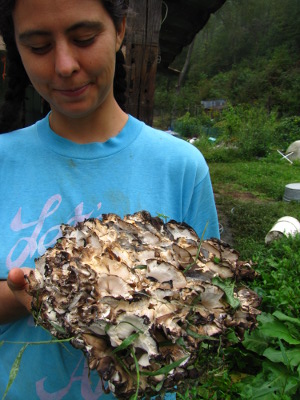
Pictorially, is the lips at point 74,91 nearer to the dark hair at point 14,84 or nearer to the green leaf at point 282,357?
the dark hair at point 14,84

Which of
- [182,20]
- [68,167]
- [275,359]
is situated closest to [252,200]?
[182,20]

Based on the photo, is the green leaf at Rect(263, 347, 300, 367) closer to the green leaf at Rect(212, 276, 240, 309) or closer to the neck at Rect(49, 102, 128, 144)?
the green leaf at Rect(212, 276, 240, 309)

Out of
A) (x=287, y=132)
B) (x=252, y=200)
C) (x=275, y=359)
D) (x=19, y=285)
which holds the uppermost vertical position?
(x=19, y=285)

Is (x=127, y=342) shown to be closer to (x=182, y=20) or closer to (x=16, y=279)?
(x=16, y=279)

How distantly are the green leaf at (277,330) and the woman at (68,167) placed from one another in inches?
60.2

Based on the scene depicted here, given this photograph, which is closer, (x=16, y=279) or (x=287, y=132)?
(x=16, y=279)

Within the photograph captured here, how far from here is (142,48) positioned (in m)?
3.11

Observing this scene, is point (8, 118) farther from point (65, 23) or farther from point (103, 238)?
point (103, 238)

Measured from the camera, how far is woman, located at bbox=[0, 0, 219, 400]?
1.26 metres

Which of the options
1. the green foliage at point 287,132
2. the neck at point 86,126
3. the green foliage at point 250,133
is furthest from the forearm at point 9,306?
the green foliage at point 287,132

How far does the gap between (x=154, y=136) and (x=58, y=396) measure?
105 centimetres

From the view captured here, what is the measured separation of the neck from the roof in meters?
2.52

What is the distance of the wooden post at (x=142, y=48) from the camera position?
3.04m

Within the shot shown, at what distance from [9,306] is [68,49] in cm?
89
